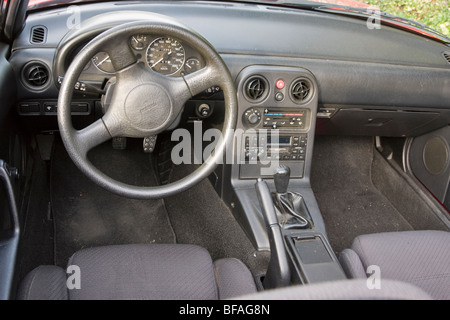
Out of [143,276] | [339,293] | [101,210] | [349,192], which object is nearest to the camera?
[339,293]

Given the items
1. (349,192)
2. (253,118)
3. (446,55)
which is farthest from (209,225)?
(446,55)

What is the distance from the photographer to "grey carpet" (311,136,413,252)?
2779mm

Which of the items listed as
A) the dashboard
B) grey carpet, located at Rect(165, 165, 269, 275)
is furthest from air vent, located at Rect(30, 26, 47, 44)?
grey carpet, located at Rect(165, 165, 269, 275)

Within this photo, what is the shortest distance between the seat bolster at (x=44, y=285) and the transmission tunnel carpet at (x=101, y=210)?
0.92 meters

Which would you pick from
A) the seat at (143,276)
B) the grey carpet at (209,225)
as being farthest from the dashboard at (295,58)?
the seat at (143,276)

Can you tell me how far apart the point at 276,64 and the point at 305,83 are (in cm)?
16

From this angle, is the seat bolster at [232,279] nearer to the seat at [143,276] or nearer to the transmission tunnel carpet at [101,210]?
the seat at [143,276]

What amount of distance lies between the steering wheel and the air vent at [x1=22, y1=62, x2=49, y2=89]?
0.46 meters

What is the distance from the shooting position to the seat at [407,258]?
168 cm

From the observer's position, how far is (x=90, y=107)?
6.72 feet

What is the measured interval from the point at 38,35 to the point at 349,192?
6.41 feet

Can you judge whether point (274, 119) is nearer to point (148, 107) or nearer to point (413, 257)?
point (148, 107)

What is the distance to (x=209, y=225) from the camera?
2.35 metres

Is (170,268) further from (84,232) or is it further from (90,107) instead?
(84,232)
